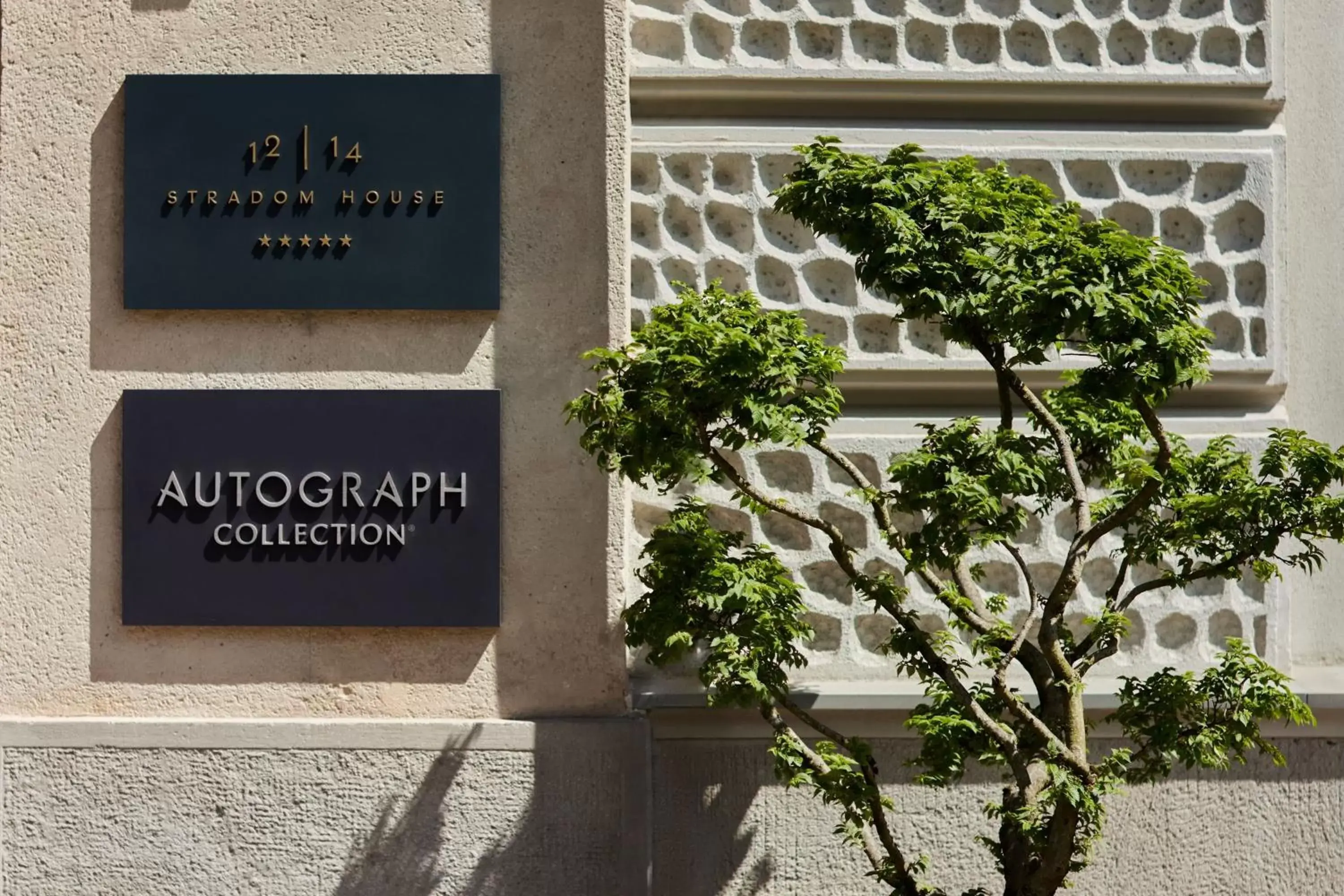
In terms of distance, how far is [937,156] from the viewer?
5.84 meters

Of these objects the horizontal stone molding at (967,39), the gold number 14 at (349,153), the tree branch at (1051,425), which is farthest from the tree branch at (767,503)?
the horizontal stone molding at (967,39)

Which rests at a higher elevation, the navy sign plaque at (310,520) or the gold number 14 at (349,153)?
the gold number 14 at (349,153)

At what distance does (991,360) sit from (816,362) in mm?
582

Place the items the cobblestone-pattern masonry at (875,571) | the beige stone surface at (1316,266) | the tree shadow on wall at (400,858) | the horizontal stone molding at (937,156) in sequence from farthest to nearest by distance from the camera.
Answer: the beige stone surface at (1316,266) < the horizontal stone molding at (937,156) < the cobblestone-pattern masonry at (875,571) < the tree shadow on wall at (400,858)

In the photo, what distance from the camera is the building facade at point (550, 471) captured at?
531 cm

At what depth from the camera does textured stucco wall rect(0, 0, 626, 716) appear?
5.41 m

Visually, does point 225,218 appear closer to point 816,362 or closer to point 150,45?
point 150,45

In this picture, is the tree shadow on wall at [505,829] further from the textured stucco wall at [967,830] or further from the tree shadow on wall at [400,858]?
the textured stucco wall at [967,830]

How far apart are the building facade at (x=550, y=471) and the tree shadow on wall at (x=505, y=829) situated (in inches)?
0.5

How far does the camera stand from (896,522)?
225 inches

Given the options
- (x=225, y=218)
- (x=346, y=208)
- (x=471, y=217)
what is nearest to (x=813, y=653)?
(x=471, y=217)

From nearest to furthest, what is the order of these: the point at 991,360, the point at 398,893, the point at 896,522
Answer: the point at 991,360
the point at 398,893
the point at 896,522

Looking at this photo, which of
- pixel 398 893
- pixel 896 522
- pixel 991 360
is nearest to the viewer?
pixel 991 360

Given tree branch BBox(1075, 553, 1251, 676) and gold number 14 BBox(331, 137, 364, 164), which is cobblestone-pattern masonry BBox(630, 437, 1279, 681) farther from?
gold number 14 BBox(331, 137, 364, 164)
